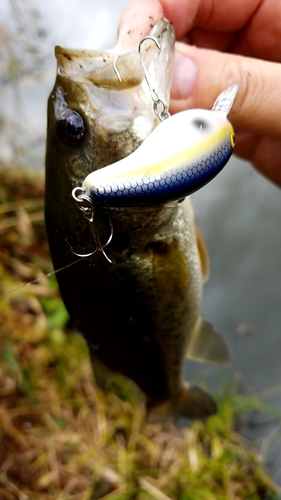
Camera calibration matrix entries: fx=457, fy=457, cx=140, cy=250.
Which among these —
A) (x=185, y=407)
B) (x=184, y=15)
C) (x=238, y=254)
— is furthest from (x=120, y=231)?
(x=238, y=254)

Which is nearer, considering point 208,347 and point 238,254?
point 208,347

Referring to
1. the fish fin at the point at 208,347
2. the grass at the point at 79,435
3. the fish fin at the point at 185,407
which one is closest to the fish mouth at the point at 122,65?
the fish fin at the point at 208,347

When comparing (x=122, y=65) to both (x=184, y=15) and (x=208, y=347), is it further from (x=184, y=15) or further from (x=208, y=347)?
(x=208, y=347)

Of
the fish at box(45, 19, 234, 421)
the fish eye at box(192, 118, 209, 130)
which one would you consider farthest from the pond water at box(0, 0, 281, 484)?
the fish eye at box(192, 118, 209, 130)

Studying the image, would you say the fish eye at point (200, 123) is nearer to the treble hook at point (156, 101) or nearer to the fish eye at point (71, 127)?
the treble hook at point (156, 101)

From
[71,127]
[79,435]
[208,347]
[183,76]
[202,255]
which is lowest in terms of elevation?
[79,435]

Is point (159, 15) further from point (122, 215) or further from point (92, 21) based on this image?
point (92, 21)

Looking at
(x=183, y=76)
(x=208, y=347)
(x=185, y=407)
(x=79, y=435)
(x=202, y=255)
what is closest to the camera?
(x=183, y=76)
